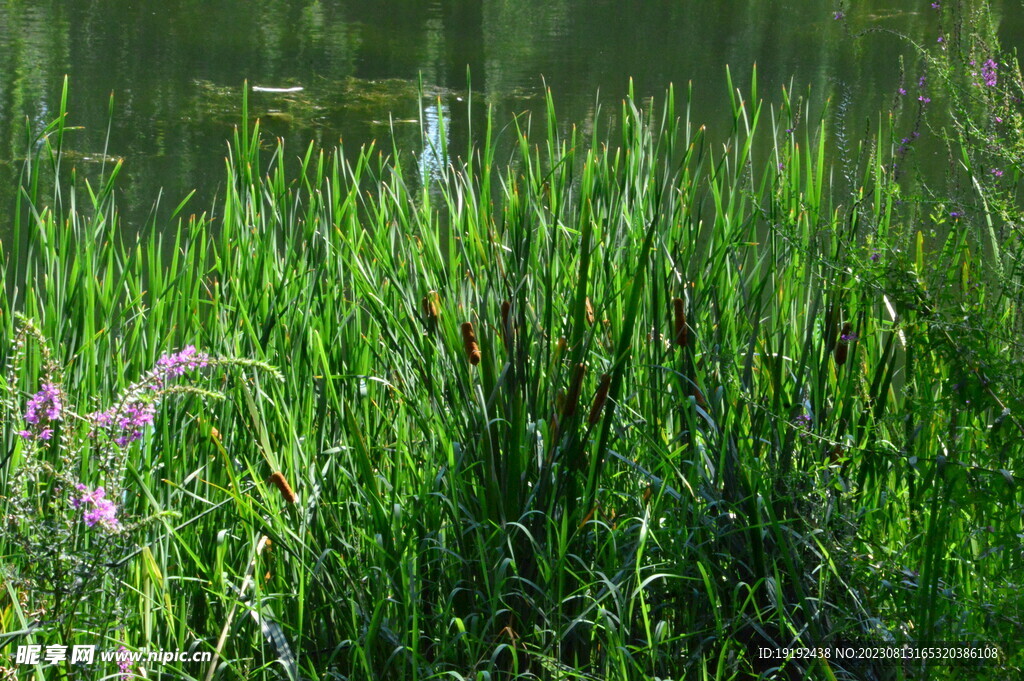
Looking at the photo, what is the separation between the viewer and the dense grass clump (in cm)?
131

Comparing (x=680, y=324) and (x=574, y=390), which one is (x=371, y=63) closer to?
(x=680, y=324)

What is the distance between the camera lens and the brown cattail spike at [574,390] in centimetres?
139

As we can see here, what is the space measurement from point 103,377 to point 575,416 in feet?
2.79

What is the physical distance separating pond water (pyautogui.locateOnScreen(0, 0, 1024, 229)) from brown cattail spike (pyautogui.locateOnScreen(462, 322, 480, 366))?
3388 mm

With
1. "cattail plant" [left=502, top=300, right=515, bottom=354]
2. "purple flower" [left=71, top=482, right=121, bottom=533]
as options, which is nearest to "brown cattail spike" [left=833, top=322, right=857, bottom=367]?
"cattail plant" [left=502, top=300, right=515, bottom=354]

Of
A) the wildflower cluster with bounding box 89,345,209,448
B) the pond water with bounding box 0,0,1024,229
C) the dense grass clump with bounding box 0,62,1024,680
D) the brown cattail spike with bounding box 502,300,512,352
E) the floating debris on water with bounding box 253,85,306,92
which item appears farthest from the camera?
the floating debris on water with bounding box 253,85,306,92

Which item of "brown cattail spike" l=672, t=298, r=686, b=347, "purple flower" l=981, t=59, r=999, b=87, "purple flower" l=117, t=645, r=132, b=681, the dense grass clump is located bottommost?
"purple flower" l=117, t=645, r=132, b=681

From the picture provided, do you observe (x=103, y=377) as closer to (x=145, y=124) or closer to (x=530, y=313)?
(x=530, y=313)

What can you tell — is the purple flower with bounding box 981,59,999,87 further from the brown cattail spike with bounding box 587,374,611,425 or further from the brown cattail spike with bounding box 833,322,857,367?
the brown cattail spike with bounding box 587,374,611,425

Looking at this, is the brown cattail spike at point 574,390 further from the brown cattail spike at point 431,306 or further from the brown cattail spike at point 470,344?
the brown cattail spike at point 431,306

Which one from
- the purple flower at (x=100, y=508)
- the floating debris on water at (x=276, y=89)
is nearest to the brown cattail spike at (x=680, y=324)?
the purple flower at (x=100, y=508)

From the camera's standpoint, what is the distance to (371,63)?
24.4 ft

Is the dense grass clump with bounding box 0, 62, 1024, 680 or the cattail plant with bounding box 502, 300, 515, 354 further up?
the cattail plant with bounding box 502, 300, 515, 354

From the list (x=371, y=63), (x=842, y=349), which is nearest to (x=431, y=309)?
(x=842, y=349)
